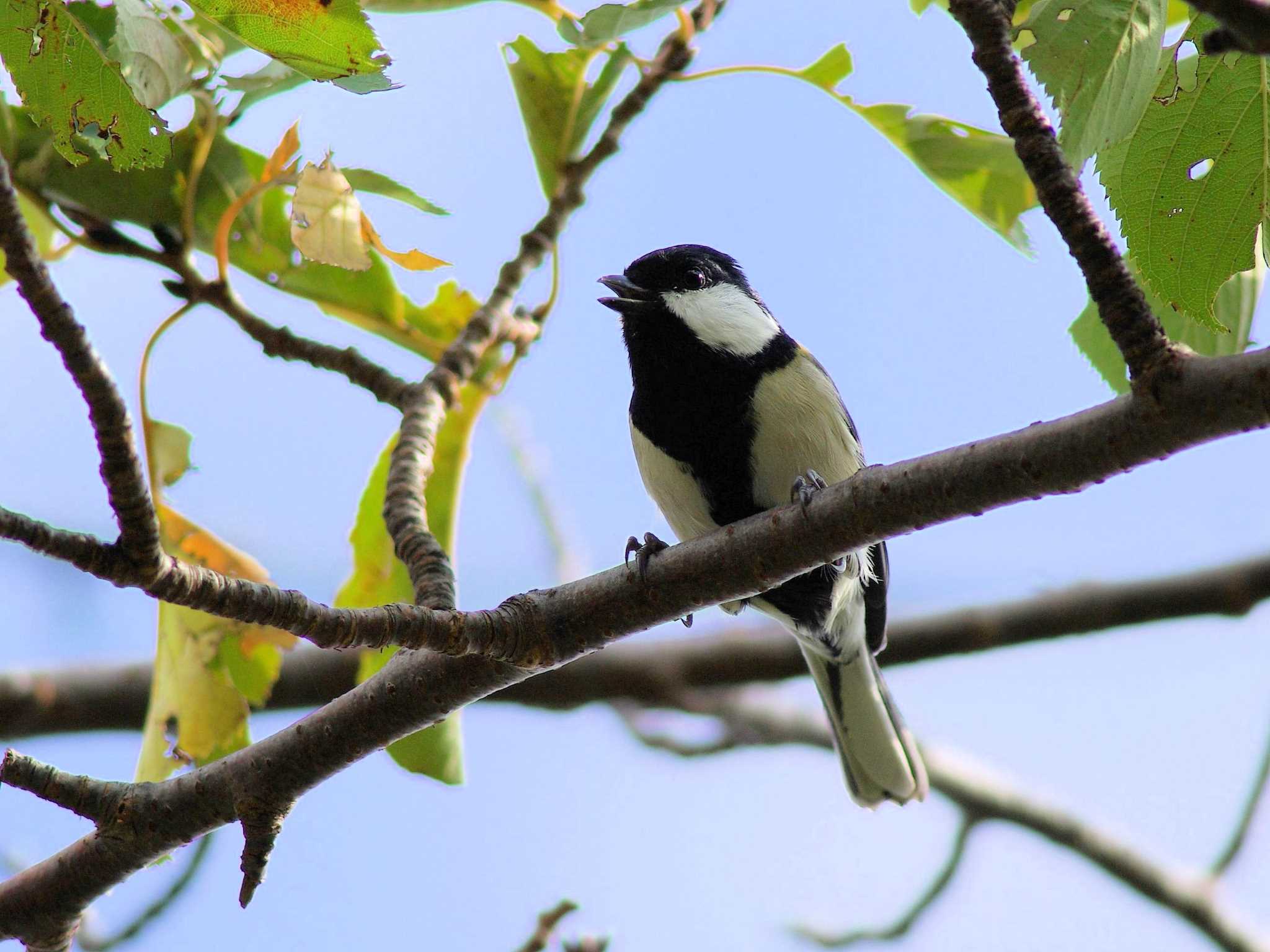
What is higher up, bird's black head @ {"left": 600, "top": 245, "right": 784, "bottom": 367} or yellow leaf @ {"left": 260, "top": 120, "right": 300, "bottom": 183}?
yellow leaf @ {"left": 260, "top": 120, "right": 300, "bottom": 183}

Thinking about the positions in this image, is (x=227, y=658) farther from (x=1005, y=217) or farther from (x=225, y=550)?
(x=1005, y=217)

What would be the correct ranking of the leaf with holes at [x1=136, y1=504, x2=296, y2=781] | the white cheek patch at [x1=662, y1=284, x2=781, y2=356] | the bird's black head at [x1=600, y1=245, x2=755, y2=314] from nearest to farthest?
the leaf with holes at [x1=136, y1=504, x2=296, y2=781] → the white cheek patch at [x1=662, y1=284, x2=781, y2=356] → the bird's black head at [x1=600, y1=245, x2=755, y2=314]

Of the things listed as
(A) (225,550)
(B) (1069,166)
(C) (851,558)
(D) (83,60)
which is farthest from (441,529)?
(B) (1069,166)

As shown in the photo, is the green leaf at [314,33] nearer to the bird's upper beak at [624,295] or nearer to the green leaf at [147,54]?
the green leaf at [147,54]

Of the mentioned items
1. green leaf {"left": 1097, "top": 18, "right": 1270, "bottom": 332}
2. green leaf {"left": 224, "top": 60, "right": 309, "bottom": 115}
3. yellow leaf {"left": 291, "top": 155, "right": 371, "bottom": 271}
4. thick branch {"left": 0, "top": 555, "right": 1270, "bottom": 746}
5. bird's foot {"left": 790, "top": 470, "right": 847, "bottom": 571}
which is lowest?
thick branch {"left": 0, "top": 555, "right": 1270, "bottom": 746}

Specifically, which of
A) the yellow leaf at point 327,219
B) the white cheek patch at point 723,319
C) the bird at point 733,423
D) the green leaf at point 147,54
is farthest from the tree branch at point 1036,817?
the green leaf at point 147,54

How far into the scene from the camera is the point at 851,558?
3049 millimetres

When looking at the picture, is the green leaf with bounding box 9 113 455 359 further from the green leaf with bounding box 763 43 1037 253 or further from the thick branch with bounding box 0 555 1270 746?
the thick branch with bounding box 0 555 1270 746

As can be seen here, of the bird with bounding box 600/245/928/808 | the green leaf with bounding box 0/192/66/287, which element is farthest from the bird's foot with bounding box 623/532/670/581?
the green leaf with bounding box 0/192/66/287

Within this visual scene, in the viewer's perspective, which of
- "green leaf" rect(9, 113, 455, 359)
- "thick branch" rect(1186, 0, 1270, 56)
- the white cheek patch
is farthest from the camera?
→ the white cheek patch

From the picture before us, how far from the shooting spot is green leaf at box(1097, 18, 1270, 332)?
5.57ft

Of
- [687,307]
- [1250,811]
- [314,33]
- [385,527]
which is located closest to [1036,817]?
[1250,811]

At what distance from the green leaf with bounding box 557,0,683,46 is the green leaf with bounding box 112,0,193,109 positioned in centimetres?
61

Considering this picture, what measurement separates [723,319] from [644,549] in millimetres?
1085
